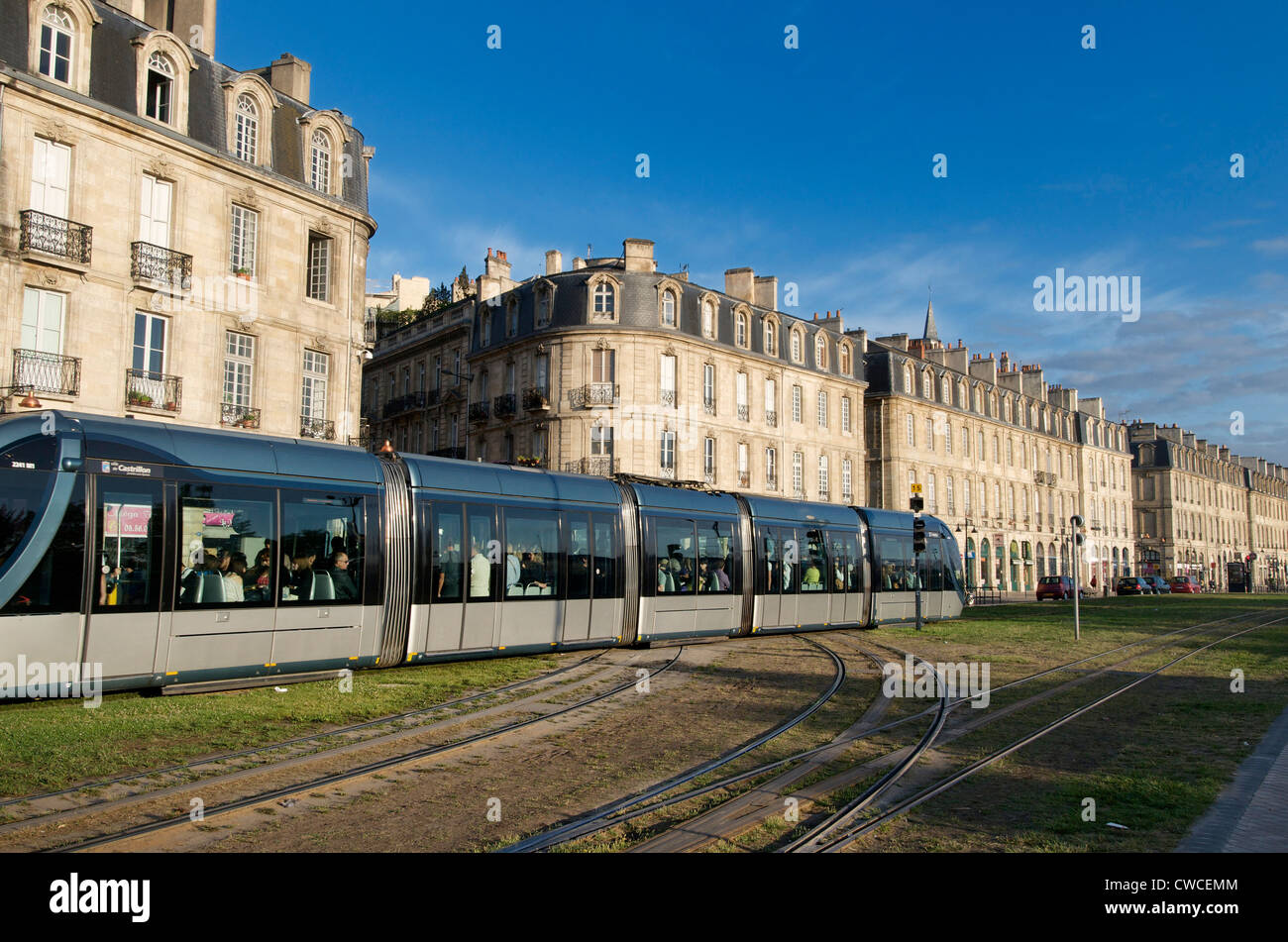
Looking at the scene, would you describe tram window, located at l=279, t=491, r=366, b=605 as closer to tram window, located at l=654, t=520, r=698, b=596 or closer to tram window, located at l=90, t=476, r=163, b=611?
tram window, located at l=90, t=476, r=163, b=611

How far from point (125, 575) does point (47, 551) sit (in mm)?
829

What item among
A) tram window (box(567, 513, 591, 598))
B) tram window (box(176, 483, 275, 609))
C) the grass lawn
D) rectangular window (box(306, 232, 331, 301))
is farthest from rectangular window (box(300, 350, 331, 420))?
tram window (box(176, 483, 275, 609))

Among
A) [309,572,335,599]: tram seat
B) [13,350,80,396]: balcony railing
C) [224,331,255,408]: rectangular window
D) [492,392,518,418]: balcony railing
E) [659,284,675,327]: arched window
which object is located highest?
[659,284,675,327]: arched window

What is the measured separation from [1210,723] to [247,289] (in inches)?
937

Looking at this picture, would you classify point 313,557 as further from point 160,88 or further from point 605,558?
point 160,88

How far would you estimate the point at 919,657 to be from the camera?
1733cm

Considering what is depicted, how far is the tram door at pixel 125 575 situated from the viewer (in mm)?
9961

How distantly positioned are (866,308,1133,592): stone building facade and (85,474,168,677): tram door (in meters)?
47.7

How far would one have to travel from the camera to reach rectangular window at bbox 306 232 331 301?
91.8 ft

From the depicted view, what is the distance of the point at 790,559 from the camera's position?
69.3ft

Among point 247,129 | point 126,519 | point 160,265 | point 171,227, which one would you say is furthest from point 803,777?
point 247,129

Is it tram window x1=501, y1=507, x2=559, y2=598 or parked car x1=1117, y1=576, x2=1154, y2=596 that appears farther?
parked car x1=1117, y1=576, x2=1154, y2=596
